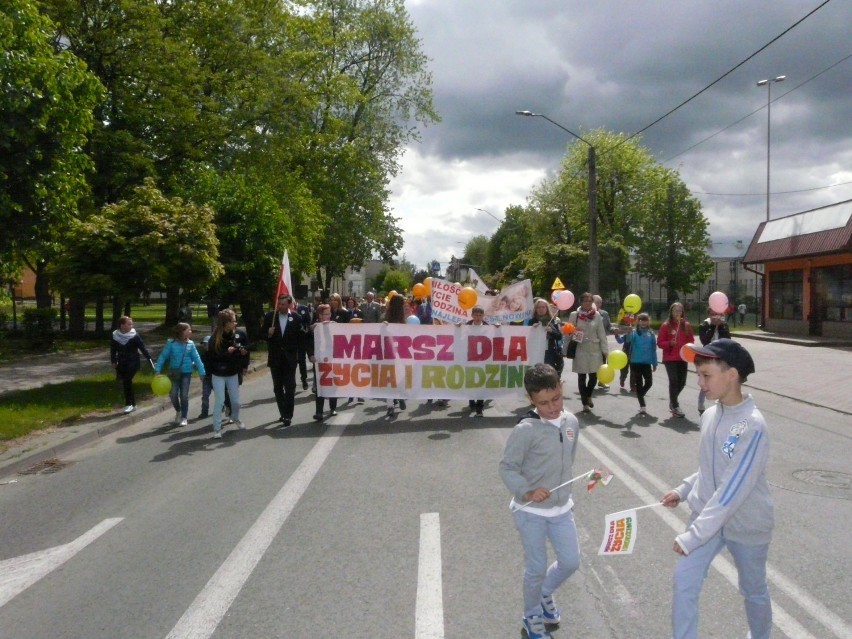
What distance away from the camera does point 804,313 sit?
3247cm

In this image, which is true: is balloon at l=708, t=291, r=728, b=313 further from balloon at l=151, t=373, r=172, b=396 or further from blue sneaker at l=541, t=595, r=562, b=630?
balloon at l=151, t=373, r=172, b=396

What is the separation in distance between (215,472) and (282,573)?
3522 mm

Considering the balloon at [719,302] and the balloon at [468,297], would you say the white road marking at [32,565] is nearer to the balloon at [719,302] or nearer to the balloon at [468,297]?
the balloon at [468,297]

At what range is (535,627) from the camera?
4.05 meters

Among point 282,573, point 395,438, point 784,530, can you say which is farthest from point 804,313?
point 282,573

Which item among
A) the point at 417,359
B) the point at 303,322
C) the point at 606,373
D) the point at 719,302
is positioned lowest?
the point at 606,373

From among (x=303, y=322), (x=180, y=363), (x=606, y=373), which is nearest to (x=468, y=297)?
(x=303, y=322)

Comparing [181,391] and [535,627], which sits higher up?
[181,391]

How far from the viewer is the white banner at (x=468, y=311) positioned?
44.6 ft

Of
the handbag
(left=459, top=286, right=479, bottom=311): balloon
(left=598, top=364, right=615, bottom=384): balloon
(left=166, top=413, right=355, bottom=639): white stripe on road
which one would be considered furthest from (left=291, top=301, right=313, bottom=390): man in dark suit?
(left=598, top=364, right=615, bottom=384): balloon

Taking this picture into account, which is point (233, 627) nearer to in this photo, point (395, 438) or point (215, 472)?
point (215, 472)

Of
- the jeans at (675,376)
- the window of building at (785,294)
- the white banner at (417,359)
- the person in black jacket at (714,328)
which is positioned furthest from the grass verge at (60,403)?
the window of building at (785,294)

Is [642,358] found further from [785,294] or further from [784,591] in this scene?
[785,294]

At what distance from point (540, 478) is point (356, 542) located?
231cm
